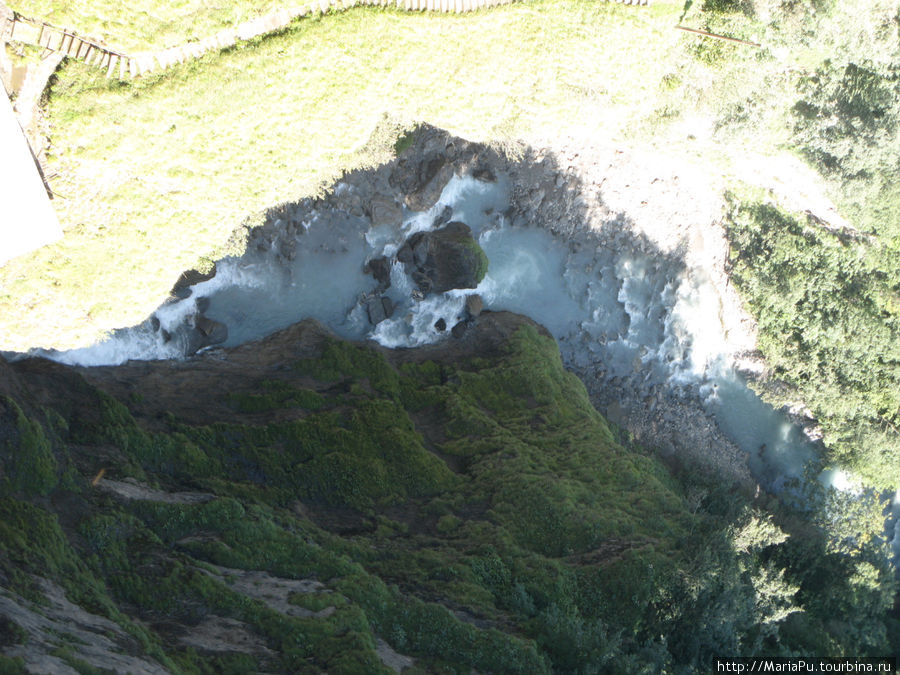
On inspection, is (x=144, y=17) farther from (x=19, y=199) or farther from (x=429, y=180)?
(x=429, y=180)

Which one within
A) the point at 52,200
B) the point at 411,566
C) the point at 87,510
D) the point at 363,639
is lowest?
the point at 411,566

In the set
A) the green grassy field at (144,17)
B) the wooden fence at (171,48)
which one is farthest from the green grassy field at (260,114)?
the green grassy field at (144,17)

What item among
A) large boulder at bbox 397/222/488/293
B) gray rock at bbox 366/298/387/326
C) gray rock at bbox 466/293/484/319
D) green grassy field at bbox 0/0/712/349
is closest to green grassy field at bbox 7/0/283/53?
green grassy field at bbox 0/0/712/349

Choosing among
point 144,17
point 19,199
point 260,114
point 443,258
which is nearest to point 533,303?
point 443,258

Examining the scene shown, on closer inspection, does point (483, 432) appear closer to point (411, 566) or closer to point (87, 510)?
point (411, 566)

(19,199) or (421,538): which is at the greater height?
(19,199)

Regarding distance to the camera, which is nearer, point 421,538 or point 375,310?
point 421,538

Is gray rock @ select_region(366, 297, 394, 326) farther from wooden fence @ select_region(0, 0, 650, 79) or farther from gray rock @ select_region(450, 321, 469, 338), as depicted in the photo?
wooden fence @ select_region(0, 0, 650, 79)

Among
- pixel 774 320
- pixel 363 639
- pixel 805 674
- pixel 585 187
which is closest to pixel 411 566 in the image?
pixel 363 639
